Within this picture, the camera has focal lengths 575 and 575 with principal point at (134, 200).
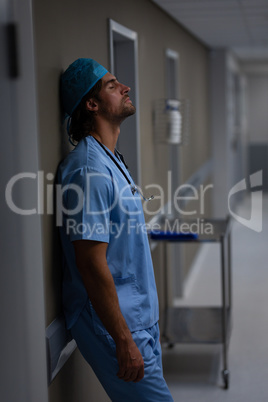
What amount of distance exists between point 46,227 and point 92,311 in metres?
0.29

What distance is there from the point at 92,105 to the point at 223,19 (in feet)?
8.66

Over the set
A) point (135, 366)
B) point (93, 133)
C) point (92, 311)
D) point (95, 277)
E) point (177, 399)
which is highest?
point (93, 133)

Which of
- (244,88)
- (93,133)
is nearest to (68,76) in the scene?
(93,133)

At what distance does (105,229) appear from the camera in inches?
65.2

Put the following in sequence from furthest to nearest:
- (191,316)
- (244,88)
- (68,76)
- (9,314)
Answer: (244,88), (191,316), (68,76), (9,314)

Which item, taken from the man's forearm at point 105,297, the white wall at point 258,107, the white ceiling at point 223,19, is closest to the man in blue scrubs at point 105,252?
the man's forearm at point 105,297

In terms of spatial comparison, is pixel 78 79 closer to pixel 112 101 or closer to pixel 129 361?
pixel 112 101

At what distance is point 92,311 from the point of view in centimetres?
173

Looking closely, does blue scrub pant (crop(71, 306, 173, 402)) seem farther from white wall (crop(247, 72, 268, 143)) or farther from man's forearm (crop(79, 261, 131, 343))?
white wall (crop(247, 72, 268, 143))

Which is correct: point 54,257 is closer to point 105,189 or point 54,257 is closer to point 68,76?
point 105,189

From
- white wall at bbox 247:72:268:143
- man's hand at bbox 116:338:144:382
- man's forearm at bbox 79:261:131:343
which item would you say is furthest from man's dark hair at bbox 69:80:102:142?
white wall at bbox 247:72:268:143

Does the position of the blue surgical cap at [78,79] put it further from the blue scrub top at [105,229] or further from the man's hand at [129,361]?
A: the man's hand at [129,361]

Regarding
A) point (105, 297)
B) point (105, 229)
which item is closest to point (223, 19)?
point (105, 229)

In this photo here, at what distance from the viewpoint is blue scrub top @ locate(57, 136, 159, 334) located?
1.66 meters
